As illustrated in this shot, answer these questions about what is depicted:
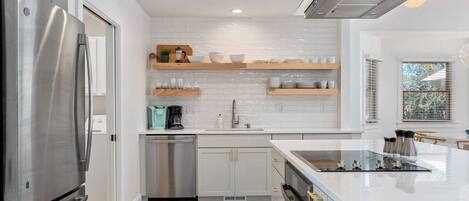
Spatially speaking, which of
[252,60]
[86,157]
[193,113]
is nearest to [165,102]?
[193,113]

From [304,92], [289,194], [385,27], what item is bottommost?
[289,194]

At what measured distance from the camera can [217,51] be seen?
542cm

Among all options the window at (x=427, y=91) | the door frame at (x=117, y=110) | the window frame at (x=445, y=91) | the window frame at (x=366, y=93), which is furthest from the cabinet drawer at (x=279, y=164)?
the window at (x=427, y=91)

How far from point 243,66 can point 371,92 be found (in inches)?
103

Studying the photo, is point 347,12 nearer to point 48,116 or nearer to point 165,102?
point 48,116

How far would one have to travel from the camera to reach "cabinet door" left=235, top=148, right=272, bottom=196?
15.6 ft

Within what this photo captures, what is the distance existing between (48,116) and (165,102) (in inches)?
137

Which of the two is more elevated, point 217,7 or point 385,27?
point 217,7

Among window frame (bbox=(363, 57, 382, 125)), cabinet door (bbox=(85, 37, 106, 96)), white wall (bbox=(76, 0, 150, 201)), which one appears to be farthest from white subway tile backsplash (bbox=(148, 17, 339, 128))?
window frame (bbox=(363, 57, 382, 125))

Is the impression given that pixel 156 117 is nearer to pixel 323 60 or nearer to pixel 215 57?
pixel 215 57

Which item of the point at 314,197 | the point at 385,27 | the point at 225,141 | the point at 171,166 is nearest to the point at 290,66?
the point at 225,141

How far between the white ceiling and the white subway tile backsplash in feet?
0.65

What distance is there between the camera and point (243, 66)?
5.09m

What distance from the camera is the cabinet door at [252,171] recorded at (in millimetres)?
4742
